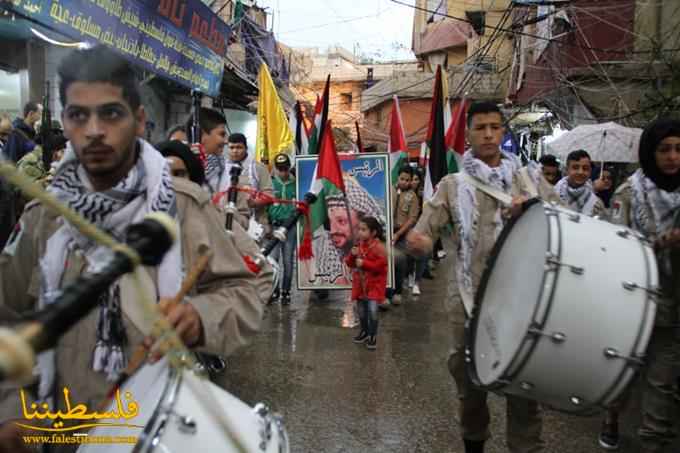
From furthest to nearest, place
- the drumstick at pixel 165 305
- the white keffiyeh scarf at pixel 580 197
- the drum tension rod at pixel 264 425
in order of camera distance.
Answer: the white keffiyeh scarf at pixel 580 197
the drum tension rod at pixel 264 425
the drumstick at pixel 165 305

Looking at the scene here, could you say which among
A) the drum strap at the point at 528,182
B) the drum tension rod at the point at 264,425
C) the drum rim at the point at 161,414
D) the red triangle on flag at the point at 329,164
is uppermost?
the red triangle on flag at the point at 329,164

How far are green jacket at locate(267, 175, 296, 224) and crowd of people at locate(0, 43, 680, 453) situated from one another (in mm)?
967

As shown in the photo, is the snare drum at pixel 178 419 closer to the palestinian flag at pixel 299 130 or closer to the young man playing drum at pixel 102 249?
the young man playing drum at pixel 102 249

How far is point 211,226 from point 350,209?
17.7 feet

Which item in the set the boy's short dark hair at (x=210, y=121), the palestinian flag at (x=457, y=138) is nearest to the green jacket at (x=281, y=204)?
the palestinian flag at (x=457, y=138)

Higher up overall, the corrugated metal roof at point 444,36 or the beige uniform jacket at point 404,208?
the corrugated metal roof at point 444,36

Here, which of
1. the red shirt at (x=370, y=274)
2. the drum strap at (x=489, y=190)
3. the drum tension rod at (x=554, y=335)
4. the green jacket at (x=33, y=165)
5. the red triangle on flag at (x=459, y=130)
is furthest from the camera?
the red triangle on flag at (x=459, y=130)

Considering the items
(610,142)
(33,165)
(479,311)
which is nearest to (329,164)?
(33,165)

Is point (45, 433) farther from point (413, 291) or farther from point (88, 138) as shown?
point (413, 291)

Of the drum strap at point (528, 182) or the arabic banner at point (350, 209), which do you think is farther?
the arabic banner at point (350, 209)

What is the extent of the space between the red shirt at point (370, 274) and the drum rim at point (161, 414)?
477cm

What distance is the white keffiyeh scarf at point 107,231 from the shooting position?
5.53ft

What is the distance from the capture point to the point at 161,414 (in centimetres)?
130

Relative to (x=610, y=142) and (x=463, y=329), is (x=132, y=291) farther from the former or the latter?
(x=610, y=142)
